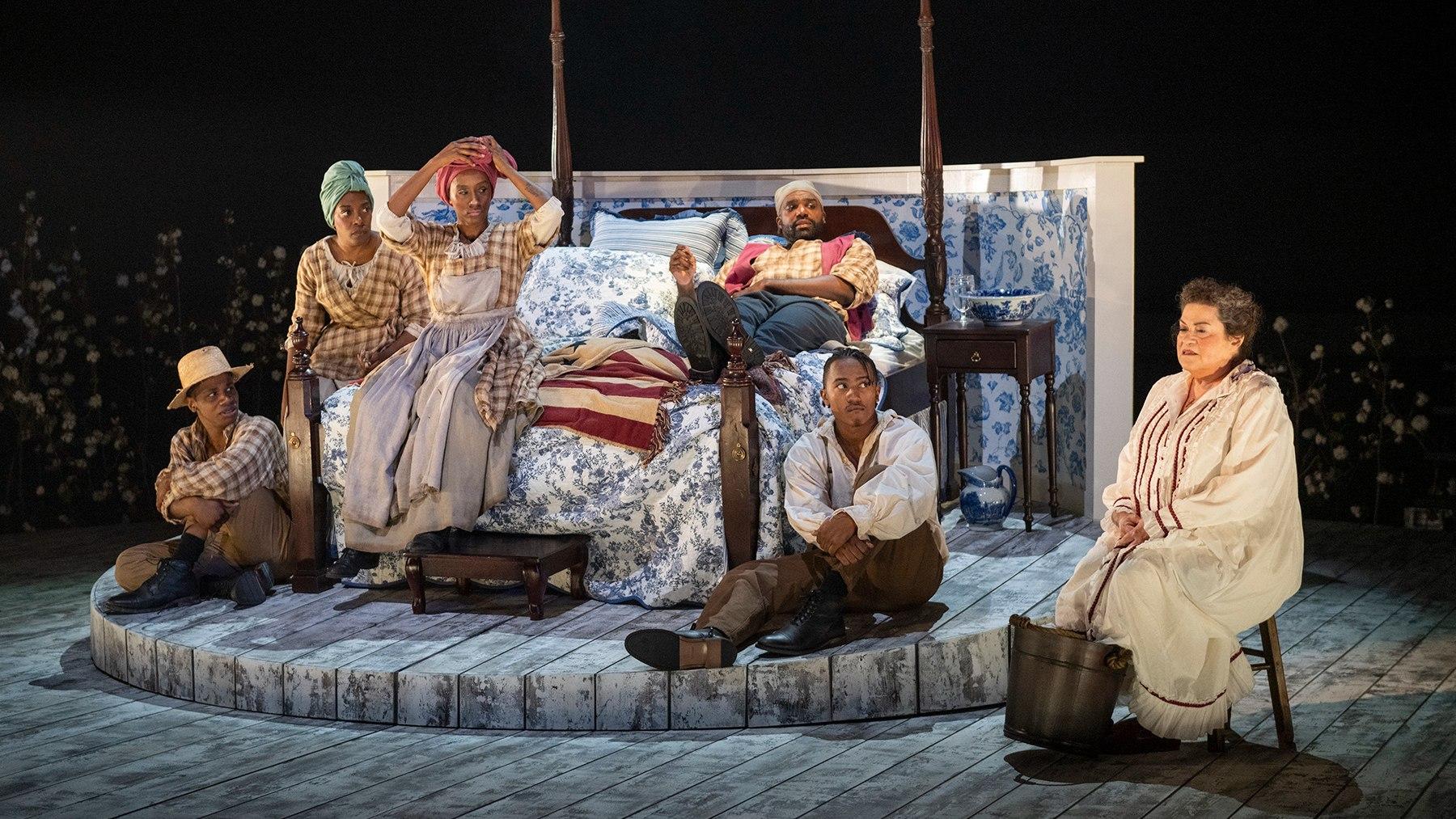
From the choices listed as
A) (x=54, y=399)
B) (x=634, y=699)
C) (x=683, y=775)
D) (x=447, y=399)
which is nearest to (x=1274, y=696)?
(x=683, y=775)

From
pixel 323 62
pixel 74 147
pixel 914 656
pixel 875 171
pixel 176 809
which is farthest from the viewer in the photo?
pixel 323 62

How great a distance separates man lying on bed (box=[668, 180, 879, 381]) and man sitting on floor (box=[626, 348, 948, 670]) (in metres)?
0.68

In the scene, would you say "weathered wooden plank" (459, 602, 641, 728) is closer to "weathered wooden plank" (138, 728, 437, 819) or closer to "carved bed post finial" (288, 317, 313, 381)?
"weathered wooden plank" (138, 728, 437, 819)

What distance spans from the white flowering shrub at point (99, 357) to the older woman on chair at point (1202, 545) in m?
5.36

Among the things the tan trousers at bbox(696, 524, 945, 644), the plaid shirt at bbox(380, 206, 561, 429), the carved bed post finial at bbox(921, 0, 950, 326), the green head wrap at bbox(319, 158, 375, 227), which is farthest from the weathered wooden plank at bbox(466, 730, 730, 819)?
the carved bed post finial at bbox(921, 0, 950, 326)

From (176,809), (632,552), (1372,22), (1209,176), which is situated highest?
(1372,22)

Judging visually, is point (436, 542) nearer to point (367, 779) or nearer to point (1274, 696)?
point (367, 779)

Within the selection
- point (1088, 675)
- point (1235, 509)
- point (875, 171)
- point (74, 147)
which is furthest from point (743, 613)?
point (74, 147)

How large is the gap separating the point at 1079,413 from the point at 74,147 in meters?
4.80

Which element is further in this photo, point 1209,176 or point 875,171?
point 1209,176

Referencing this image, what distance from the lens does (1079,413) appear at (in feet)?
21.2

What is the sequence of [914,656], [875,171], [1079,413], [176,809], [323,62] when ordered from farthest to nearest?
[323,62] → [875,171] → [1079,413] → [914,656] → [176,809]

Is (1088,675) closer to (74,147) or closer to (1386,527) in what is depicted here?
(1386,527)

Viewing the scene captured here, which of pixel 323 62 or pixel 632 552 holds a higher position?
pixel 323 62
